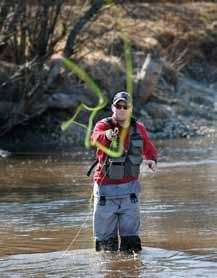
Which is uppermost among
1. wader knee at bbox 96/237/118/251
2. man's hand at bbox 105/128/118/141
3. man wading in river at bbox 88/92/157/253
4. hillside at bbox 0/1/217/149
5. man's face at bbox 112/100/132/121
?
hillside at bbox 0/1/217/149

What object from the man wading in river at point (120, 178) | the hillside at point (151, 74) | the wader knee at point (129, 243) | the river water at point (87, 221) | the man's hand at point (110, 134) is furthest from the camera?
the hillside at point (151, 74)

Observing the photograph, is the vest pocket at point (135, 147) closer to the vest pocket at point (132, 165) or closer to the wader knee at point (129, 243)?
the vest pocket at point (132, 165)

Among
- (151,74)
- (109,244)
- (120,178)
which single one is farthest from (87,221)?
(151,74)

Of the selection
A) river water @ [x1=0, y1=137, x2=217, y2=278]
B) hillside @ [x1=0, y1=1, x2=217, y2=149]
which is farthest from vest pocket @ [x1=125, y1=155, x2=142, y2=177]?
hillside @ [x1=0, y1=1, x2=217, y2=149]

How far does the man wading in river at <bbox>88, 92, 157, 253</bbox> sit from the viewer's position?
30.4 ft

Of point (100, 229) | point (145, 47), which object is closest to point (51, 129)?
point (145, 47)

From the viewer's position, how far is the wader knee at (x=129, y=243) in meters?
9.43

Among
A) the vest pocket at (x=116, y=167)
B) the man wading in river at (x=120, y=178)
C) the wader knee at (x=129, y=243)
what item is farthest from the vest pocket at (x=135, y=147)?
the wader knee at (x=129, y=243)

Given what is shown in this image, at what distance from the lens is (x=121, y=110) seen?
924 cm

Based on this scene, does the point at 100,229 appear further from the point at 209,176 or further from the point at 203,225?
the point at 209,176

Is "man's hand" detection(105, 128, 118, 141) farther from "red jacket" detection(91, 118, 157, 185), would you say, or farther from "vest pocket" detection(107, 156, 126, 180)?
"vest pocket" detection(107, 156, 126, 180)

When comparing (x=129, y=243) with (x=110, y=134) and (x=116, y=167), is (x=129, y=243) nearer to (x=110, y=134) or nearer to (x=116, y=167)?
(x=116, y=167)

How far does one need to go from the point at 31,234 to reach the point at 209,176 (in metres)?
5.92

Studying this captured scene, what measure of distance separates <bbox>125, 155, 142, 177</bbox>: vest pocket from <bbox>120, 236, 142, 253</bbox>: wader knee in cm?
63
